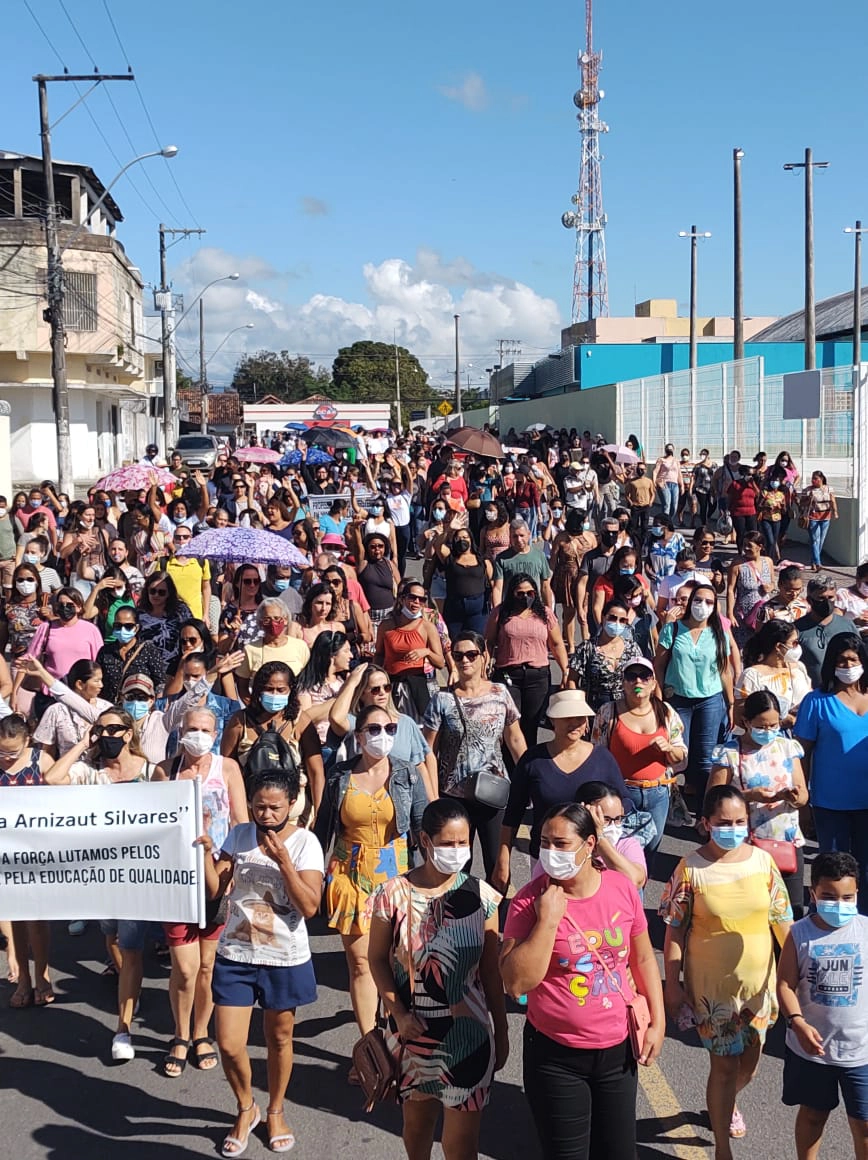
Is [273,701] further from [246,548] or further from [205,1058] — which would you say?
[246,548]

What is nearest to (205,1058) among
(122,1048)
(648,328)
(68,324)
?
(122,1048)

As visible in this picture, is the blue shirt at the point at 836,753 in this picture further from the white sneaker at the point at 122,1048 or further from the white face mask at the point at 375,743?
the white sneaker at the point at 122,1048

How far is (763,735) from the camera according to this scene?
20.6 ft

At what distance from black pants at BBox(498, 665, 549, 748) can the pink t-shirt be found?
15.5 ft

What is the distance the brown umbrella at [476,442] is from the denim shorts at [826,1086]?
59.0 ft

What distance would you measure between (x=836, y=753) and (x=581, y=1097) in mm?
2926

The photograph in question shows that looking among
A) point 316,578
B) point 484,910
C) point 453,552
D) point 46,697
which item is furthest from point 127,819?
point 453,552

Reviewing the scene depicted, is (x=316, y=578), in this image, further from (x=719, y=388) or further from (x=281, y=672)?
(x=719, y=388)

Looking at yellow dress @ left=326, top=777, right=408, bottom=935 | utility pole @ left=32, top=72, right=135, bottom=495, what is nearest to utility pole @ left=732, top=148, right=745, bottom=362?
utility pole @ left=32, top=72, right=135, bottom=495

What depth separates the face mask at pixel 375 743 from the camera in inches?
233

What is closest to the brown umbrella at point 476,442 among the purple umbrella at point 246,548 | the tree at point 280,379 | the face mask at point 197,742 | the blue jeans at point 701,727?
the purple umbrella at point 246,548

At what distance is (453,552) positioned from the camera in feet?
36.5

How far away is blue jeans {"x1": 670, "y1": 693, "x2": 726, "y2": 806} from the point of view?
8656mm

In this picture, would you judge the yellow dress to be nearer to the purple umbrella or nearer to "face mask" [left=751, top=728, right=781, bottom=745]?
"face mask" [left=751, top=728, right=781, bottom=745]
